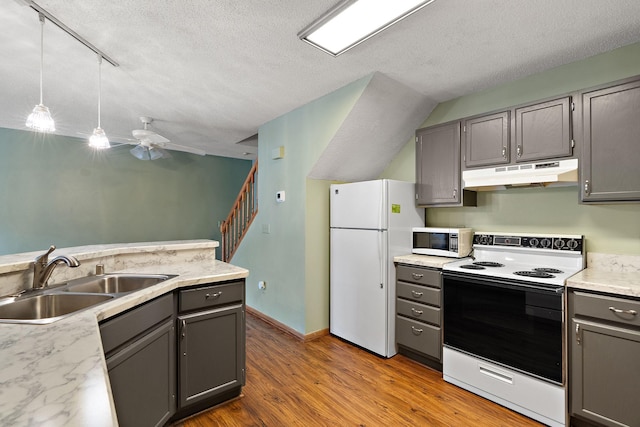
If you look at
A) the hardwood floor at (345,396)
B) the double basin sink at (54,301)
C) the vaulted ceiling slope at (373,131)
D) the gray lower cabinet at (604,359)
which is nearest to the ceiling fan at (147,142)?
the vaulted ceiling slope at (373,131)

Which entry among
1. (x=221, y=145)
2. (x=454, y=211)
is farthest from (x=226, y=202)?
(x=454, y=211)

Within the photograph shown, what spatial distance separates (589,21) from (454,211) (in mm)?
1765

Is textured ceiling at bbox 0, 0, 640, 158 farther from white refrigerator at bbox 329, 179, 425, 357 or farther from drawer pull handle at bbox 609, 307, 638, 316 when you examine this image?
drawer pull handle at bbox 609, 307, 638, 316

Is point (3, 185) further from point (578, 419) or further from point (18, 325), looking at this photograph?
point (578, 419)

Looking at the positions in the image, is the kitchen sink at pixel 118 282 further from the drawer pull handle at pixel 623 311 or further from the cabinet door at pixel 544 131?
the cabinet door at pixel 544 131

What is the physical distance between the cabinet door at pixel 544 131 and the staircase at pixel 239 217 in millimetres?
3235

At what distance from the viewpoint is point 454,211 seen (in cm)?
323

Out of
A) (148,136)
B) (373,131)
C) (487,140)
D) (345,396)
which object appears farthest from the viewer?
(148,136)

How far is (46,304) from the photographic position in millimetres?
1663

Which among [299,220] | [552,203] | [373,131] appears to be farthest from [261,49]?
[552,203]

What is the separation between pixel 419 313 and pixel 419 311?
0.06 ft

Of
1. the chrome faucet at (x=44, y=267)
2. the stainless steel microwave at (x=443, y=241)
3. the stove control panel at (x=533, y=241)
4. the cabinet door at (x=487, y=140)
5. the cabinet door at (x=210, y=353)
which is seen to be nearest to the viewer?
the chrome faucet at (x=44, y=267)

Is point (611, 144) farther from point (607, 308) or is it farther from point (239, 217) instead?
point (239, 217)

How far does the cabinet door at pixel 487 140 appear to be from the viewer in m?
2.60
